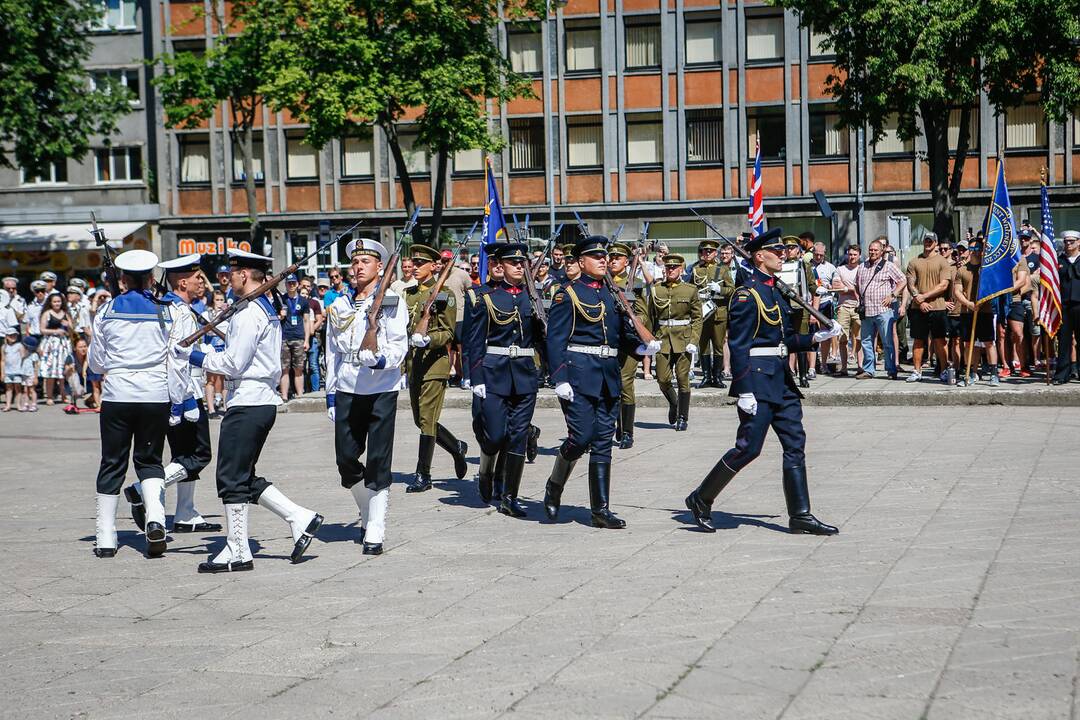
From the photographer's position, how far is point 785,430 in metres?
9.29

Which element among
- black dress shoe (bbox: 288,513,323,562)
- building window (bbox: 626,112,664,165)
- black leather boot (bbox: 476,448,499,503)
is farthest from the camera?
building window (bbox: 626,112,664,165)

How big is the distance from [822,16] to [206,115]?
17054 millimetres

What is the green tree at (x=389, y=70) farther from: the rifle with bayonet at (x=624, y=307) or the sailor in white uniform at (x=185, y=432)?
the rifle with bayonet at (x=624, y=307)

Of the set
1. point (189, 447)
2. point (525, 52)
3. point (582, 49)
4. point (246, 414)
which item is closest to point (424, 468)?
point (189, 447)

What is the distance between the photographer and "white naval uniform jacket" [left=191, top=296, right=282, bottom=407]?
8617 millimetres

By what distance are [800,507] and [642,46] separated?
3554 centimetres

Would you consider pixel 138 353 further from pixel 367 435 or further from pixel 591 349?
pixel 591 349

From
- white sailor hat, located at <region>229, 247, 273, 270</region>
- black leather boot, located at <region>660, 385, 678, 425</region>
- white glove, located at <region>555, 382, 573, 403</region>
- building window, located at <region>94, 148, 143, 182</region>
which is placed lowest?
black leather boot, located at <region>660, 385, 678, 425</region>

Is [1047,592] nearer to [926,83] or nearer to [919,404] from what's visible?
[919,404]

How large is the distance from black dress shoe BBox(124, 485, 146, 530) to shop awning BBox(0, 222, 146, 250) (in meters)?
37.7

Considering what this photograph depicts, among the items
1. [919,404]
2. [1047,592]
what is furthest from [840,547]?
[919,404]

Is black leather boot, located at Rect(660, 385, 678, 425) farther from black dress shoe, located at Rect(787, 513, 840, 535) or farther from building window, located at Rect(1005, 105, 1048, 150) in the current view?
building window, located at Rect(1005, 105, 1048, 150)

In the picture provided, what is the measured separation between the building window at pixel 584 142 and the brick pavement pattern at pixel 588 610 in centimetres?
3236

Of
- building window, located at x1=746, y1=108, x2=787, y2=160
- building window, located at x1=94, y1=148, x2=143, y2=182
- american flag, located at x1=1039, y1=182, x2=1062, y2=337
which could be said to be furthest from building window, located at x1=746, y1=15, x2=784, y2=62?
american flag, located at x1=1039, y1=182, x2=1062, y2=337
